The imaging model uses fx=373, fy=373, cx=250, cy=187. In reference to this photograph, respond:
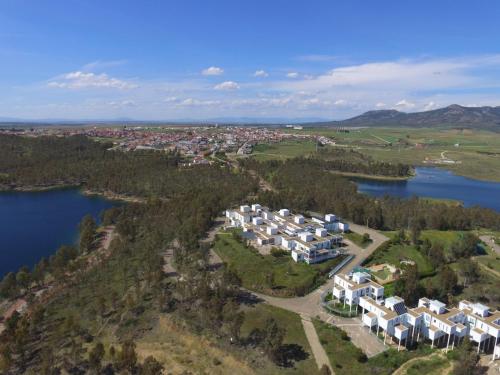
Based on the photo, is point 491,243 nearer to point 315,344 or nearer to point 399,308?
point 399,308

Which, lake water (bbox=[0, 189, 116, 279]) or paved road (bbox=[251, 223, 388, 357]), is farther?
lake water (bbox=[0, 189, 116, 279])

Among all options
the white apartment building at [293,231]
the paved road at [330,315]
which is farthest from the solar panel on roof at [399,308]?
the white apartment building at [293,231]

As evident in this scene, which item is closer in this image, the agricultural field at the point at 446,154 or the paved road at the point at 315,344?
the paved road at the point at 315,344

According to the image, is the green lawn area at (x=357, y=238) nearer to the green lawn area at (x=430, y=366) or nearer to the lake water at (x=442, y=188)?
the green lawn area at (x=430, y=366)

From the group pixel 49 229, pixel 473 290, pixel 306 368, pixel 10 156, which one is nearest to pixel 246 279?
pixel 306 368

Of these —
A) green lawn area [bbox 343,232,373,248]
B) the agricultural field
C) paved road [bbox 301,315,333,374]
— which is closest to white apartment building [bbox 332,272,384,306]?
paved road [bbox 301,315,333,374]

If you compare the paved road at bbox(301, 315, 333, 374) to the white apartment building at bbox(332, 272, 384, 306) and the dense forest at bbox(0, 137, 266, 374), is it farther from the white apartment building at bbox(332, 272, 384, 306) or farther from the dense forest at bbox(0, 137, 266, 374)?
the white apartment building at bbox(332, 272, 384, 306)

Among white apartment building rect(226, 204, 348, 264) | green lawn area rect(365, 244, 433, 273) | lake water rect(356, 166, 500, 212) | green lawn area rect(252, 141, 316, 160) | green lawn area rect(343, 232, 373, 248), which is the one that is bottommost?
lake water rect(356, 166, 500, 212)
